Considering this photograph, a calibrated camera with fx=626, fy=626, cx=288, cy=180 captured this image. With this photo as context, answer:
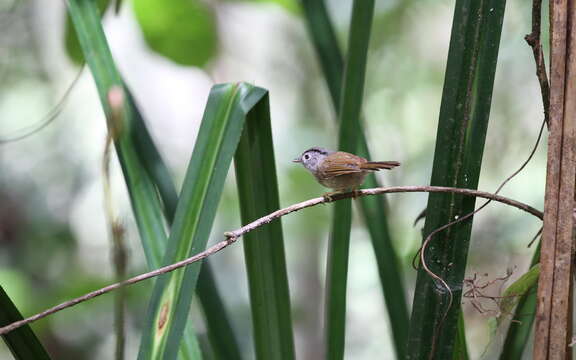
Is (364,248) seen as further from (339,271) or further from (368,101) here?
(339,271)

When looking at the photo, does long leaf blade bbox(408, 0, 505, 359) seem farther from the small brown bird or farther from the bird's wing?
the bird's wing

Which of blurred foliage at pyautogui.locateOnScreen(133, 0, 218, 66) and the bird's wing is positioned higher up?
blurred foliage at pyautogui.locateOnScreen(133, 0, 218, 66)

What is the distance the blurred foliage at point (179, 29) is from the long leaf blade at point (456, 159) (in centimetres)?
69

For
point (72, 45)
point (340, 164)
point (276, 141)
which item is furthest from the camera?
point (276, 141)

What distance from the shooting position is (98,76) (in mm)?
950

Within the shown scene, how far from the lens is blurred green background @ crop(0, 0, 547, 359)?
3.04 metres

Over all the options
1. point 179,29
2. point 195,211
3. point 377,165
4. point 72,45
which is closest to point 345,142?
point 377,165

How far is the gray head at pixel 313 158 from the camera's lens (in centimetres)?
152

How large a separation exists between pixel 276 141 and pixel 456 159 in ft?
10.4

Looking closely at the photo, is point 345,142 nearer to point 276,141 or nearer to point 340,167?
point 340,167

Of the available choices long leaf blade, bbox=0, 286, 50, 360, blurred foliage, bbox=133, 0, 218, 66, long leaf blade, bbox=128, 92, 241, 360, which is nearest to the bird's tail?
long leaf blade, bbox=128, 92, 241, 360

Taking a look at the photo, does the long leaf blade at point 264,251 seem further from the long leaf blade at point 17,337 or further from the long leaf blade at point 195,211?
the long leaf blade at point 17,337

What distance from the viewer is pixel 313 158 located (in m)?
1.58

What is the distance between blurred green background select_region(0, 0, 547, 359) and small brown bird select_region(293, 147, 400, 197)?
1007 millimetres
